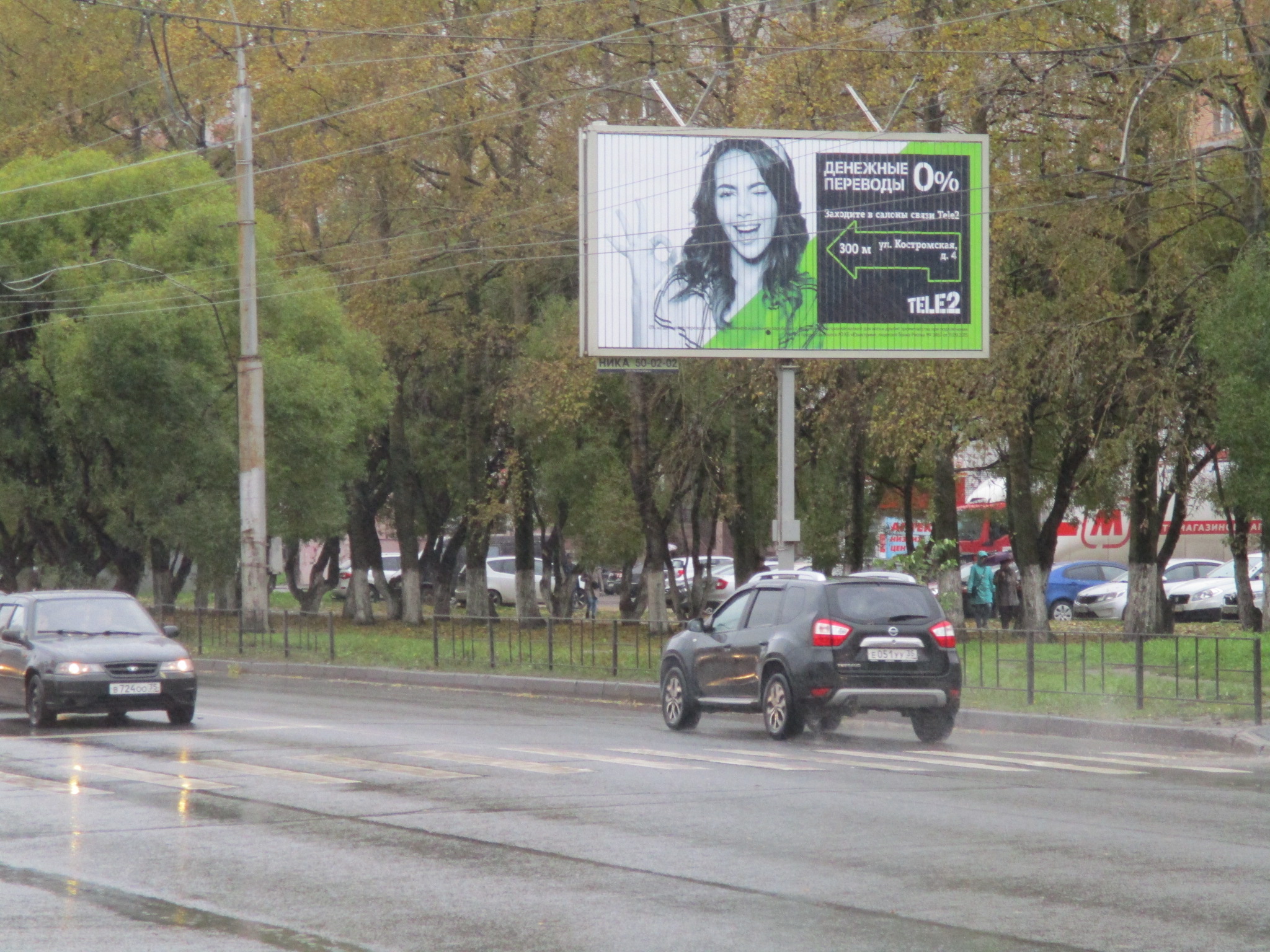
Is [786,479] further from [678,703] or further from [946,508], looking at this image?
[678,703]

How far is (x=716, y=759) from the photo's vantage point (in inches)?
555

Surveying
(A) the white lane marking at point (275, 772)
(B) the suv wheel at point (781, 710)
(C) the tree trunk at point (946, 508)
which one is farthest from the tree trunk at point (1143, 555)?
(A) the white lane marking at point (275, 772)

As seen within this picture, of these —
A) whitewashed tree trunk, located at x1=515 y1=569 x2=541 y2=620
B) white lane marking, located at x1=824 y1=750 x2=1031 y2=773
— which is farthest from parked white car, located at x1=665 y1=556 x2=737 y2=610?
white lane marking, located at x1=824 y1=750 x2=1031 y2=773

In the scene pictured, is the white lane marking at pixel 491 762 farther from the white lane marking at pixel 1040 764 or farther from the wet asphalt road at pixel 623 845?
the white lane marking at pixel 1040 764

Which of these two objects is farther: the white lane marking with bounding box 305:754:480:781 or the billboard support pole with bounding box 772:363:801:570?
the billboard support pole with bounding box 772:363:801:570

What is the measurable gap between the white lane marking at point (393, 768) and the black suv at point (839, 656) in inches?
164

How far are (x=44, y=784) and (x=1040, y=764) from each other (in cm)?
792

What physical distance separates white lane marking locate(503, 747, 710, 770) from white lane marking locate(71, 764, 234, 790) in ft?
9.78

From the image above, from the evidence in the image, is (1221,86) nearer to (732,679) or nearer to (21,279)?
(732,679)

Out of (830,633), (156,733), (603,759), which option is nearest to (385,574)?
(156,733)

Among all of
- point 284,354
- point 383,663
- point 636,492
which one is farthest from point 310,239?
point 383,663

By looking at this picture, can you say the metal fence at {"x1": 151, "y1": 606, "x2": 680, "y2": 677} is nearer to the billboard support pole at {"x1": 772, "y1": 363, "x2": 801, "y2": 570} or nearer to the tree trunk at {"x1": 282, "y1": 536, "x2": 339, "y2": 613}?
the billboard support pole at {"x1": 772, "y1": 363, "x2": 801, "y2": 570}

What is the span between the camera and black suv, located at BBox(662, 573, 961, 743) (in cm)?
1569

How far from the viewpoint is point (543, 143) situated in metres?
36.8
